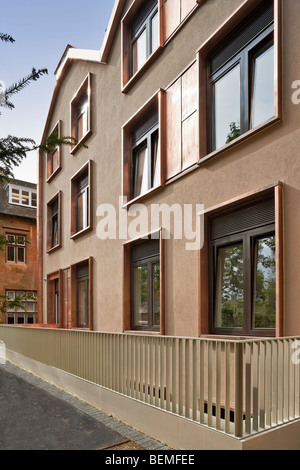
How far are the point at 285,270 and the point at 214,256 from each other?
→ 6.50 feet

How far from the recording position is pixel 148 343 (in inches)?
251

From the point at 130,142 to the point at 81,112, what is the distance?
5.26 metres

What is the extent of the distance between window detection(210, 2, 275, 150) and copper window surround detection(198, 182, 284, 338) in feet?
4.21

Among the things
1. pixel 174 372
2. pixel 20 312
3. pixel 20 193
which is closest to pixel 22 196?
pixel 20 193

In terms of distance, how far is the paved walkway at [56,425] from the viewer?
565cm

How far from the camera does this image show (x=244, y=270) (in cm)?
706

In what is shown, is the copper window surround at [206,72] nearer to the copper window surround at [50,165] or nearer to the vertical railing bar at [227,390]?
the vertical railing bar at [227,390]

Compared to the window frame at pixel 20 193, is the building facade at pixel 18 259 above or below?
below

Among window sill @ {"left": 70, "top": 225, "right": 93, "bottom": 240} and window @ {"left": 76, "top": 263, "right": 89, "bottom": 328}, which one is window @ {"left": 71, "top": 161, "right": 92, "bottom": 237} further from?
window @ {"left": 76, "top": 263, "right": 89, "bottom": 328}

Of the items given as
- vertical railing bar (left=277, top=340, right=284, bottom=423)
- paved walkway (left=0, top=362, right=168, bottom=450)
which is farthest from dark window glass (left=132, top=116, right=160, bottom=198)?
vertical railing bar (left=277, top=340, right=284, bottom=423)

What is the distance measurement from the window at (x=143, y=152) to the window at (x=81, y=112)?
3.01 metres

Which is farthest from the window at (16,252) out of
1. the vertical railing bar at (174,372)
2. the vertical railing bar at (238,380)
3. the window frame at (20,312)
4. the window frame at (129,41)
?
the vertical railing bar at (238,380)

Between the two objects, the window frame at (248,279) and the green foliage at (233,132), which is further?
the green foliage at (233,132)
